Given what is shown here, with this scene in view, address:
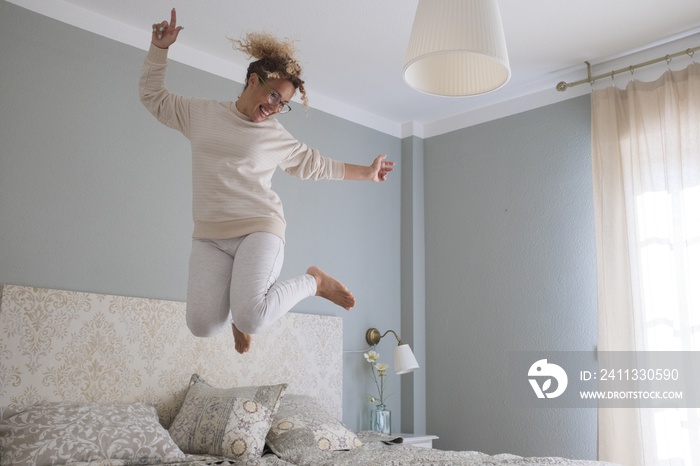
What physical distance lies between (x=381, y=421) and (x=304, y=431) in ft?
3.63

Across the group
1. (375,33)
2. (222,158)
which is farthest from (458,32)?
(375,33)

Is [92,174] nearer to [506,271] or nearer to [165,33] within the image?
[165,33]

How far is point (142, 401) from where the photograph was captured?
317 cm

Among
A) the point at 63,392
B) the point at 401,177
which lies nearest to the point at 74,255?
the point at 63,392

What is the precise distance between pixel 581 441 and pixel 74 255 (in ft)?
9.48

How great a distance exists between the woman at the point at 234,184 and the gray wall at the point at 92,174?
3.67 feet

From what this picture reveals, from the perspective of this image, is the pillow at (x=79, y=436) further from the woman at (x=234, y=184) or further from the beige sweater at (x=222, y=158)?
the beige sweater at (x=222, y=158)

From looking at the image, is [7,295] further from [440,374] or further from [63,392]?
[440,374]

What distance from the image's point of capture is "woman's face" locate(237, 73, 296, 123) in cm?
Answer: 222

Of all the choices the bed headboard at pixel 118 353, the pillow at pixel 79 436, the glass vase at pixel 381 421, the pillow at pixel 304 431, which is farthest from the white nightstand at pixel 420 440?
the pillow at pixel 79 436

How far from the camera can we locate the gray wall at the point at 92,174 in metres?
3.06

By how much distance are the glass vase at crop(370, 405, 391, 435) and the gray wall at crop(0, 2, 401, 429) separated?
0.17 meters

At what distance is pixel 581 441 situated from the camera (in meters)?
3.72

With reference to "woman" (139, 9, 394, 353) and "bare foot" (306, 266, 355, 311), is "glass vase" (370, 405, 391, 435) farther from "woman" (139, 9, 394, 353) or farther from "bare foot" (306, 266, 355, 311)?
"woman" (139, 9, 394, 353)
